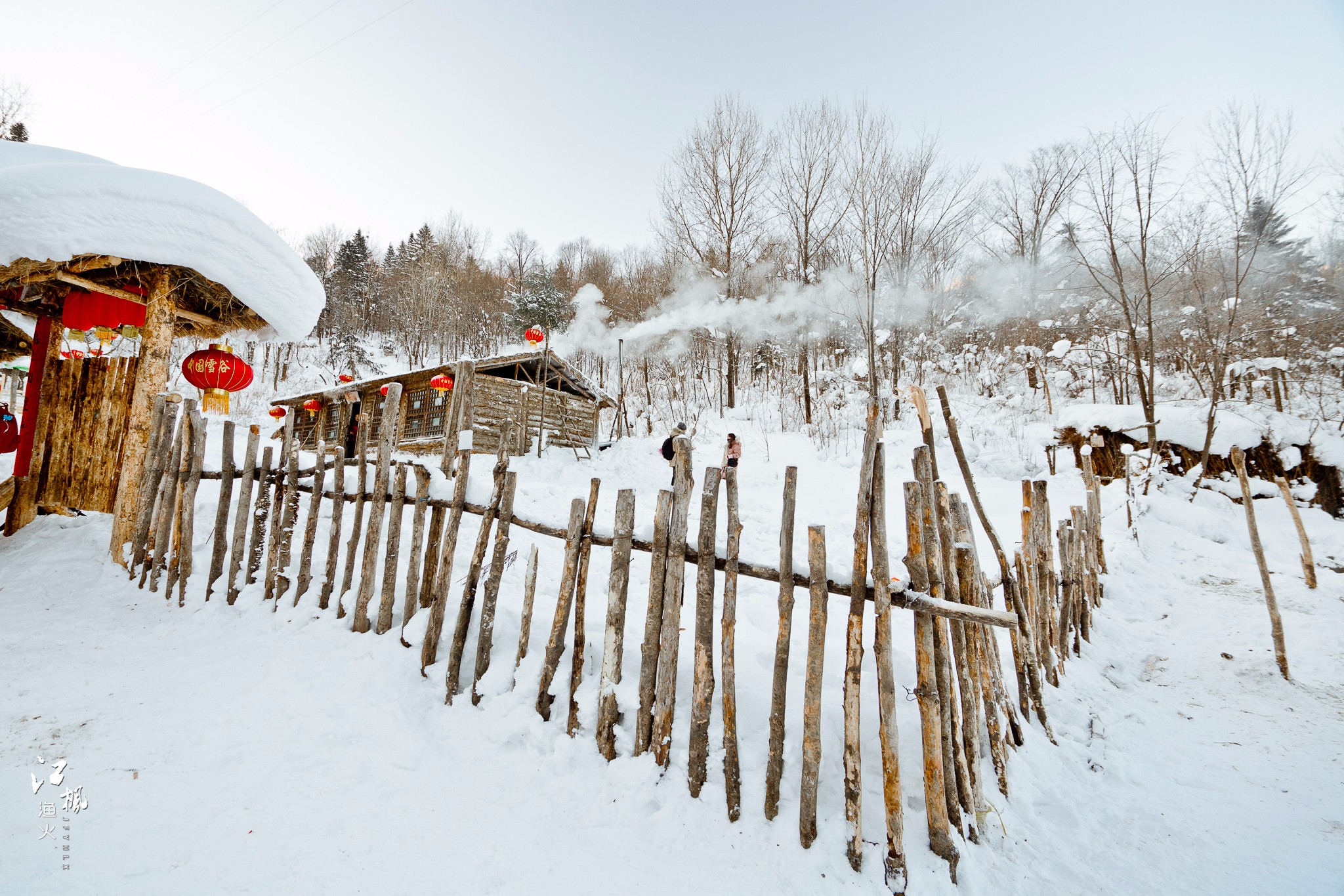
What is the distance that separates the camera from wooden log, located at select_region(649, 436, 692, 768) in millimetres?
2520

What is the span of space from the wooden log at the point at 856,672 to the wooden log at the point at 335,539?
3511 millimetres

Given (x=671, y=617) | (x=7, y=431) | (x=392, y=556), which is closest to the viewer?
(x=671, y=617)

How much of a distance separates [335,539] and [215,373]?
9.17 ft

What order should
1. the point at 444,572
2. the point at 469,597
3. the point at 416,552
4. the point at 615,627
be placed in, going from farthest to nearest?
the point at 416,552 → the point at 444,572 → the point at 469,597 → the point at 615,627

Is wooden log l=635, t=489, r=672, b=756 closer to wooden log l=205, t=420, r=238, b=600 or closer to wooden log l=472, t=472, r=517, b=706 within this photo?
wooden log l=472, t=472, r=517, b=706

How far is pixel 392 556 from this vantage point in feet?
11.3

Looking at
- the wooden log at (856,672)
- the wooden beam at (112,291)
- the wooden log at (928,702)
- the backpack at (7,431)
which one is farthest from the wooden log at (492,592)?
the backpack at (7,431)

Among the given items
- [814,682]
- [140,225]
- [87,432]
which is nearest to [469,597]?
[814,682]

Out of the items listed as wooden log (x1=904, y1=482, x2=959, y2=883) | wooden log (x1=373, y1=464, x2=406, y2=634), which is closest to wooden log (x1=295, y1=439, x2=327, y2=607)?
wooden log (x1=373, y1=464, x2=406, y2=634)

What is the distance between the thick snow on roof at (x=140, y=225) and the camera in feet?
11.2

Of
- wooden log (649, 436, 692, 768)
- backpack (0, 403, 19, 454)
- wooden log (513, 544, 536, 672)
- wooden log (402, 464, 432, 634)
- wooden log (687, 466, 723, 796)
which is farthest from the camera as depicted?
backpack (0, 403, 19, 454)

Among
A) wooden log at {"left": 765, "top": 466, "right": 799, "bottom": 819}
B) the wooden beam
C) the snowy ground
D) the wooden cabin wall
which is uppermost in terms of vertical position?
the wooden beam

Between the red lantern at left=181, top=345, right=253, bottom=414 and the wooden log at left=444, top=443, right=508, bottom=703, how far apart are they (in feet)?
11.6

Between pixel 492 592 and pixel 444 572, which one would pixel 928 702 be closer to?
pixel 492 592
